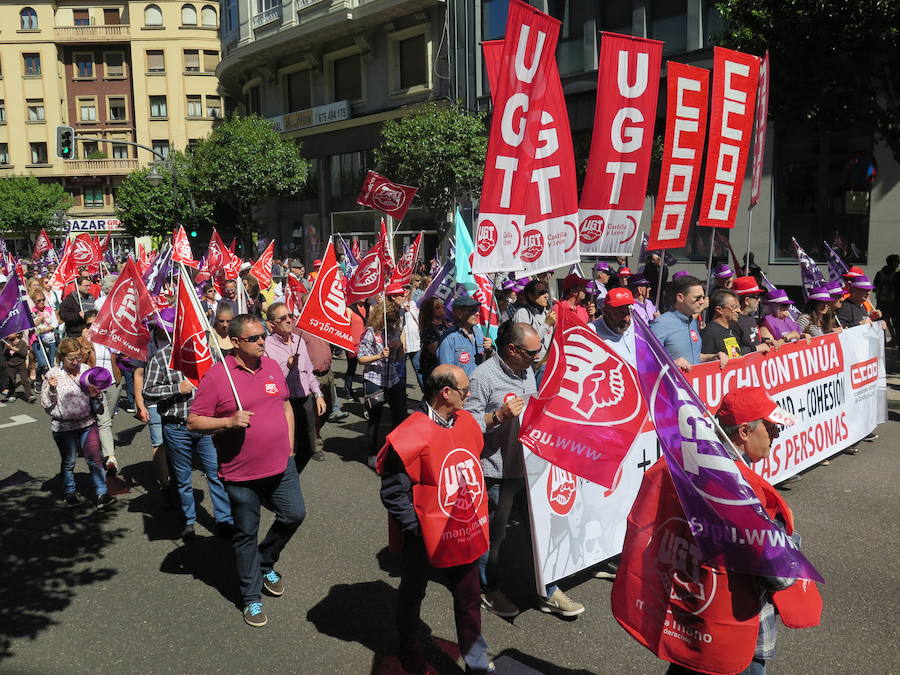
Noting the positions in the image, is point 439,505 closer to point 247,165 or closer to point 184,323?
point 184,323

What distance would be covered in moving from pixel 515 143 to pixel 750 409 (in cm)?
282

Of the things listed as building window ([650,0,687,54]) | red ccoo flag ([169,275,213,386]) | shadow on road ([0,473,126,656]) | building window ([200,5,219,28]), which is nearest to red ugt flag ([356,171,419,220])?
shadow on road ([0,473,126,656])

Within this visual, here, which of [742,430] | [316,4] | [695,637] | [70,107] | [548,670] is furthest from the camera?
[70,107]

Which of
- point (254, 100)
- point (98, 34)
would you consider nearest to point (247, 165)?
point (254, 100)

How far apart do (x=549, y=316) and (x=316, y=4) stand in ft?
93.7

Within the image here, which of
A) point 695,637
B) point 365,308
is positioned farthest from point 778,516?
point 365,308

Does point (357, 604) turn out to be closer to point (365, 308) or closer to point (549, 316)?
point (549, 316)

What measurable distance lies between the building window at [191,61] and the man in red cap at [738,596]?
198ft

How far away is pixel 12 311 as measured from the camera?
7785mm

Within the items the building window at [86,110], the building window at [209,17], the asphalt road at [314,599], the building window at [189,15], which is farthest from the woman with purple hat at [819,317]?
the building window at [86,110]

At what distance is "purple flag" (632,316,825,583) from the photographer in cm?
254

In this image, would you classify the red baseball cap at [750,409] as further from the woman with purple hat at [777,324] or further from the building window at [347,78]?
the building window at [347,78]

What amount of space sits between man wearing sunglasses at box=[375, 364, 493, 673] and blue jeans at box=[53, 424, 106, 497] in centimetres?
399

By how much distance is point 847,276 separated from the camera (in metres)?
8.98
